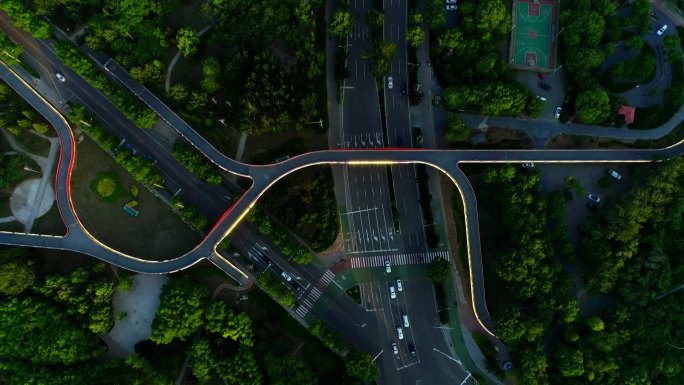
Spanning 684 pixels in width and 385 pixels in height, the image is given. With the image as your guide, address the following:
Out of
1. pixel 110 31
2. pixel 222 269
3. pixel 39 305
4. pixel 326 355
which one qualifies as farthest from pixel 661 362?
pixel 110 31

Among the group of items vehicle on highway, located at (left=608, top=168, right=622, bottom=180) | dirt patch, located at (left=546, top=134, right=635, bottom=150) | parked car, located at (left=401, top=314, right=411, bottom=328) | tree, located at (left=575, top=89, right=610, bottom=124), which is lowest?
parked car, located at (left=401, top=314, right=411, bottom=328)

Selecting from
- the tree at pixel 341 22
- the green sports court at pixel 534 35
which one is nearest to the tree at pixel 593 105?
the green sports court at pixel 534 35

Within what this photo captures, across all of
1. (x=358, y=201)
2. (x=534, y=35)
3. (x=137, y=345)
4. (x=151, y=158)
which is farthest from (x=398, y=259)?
(x=534, y=35)

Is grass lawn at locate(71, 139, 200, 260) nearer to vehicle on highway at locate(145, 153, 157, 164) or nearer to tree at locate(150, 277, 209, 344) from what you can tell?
vehicle on highway at locate(145, 153, 157, 164)

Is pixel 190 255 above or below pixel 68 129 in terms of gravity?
below

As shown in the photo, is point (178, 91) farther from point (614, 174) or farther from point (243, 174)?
point (614, 174)

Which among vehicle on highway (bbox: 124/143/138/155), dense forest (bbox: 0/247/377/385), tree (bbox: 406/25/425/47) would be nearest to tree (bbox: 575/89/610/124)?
tree (bbox: 406/25/425/47)

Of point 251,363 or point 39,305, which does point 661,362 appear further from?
point 39,305
